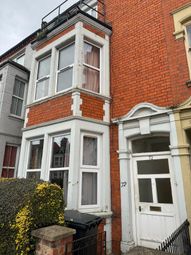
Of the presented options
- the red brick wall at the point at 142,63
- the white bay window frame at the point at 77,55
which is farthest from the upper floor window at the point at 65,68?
the red brick wall at the point at 142,63

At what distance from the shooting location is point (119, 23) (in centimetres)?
765

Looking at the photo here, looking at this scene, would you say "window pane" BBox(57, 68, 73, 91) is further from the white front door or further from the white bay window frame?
the white front door

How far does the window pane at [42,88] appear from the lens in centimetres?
749

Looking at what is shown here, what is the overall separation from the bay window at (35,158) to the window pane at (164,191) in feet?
12.0

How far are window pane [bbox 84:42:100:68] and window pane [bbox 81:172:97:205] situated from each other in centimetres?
379

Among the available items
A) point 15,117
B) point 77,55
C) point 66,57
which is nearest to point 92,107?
point 77,55

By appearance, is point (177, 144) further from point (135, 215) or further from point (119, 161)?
point (135, 215)

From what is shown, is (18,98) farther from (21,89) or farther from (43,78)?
(43,78)

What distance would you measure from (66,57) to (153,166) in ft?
15.4

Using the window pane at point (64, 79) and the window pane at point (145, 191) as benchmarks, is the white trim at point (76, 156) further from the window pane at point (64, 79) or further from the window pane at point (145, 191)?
the window pane at point (64, 79)

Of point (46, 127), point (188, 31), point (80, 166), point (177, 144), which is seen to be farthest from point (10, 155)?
point (188, 31)

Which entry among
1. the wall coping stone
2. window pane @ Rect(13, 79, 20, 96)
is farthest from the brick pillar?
window pane @ Rect(13, 79, 20, 96)

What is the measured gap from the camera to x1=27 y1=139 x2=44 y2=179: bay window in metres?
6.66

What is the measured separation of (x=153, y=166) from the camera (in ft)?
18.8
